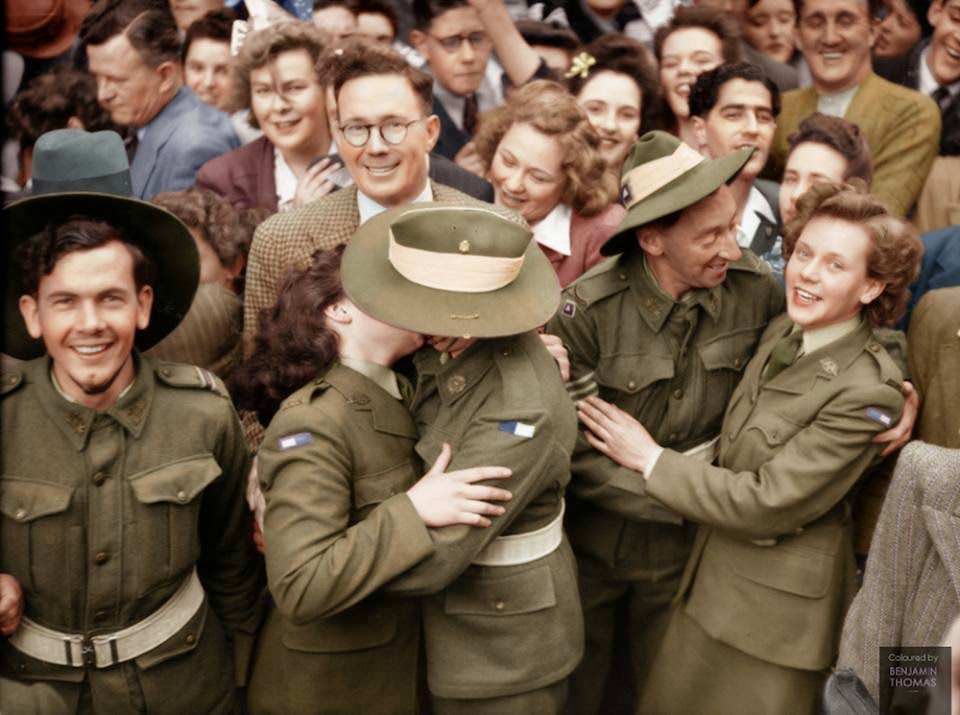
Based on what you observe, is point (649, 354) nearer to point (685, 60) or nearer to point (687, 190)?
point (687, 190)

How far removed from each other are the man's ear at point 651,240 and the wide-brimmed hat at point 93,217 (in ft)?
5.11

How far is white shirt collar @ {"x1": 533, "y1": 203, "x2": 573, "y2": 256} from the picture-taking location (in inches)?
178

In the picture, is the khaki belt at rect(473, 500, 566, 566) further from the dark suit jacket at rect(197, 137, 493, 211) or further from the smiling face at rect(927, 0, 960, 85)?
the smiling face at rect(927, 0, 960, 85)

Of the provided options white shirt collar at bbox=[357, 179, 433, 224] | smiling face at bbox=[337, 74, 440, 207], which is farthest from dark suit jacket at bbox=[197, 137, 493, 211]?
smiling face at bbox=[337, 74, 440, 207]

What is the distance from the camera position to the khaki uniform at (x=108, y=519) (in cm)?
A: 295

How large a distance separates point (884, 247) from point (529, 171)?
1.58 meters

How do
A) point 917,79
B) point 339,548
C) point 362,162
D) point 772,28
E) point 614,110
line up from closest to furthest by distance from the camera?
point 339,548
point 362,162
point 614,110
point 917,79
point 772,28

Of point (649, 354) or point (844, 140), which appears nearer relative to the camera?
point (649, 354)

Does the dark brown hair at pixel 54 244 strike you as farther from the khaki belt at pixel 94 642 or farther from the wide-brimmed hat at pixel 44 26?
the wide-brimmed hat at pixel 44 26

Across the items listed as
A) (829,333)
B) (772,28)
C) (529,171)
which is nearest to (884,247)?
(829,333)

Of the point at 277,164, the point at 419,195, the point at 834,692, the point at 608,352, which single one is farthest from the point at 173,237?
the point at 834,692

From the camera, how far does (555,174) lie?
4477 mm

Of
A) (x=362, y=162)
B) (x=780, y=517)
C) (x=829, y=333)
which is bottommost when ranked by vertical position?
(x=780, y=517)

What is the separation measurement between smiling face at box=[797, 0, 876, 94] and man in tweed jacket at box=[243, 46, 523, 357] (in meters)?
2.43
